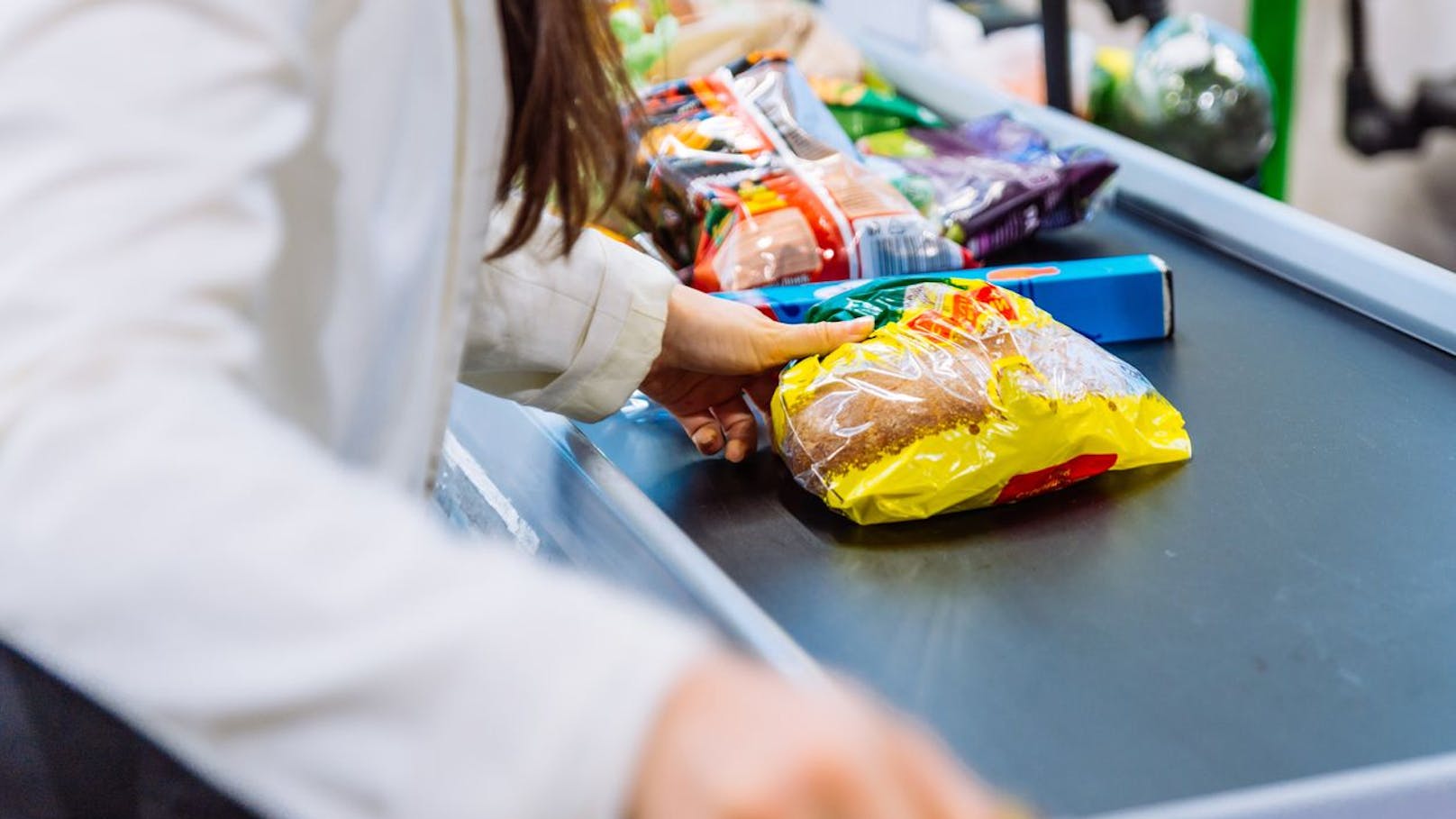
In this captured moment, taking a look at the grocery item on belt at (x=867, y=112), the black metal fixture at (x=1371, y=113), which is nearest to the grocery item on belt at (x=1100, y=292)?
the grocery item on belt at (x=867, y=112)

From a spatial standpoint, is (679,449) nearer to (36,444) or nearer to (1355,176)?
(36,444)

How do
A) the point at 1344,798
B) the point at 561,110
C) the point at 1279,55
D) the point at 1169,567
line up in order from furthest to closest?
the point at 1279,55 < the point at 1169,567 < the point at 561,110 < the point at 1344,798

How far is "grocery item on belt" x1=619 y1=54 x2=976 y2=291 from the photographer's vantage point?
4.25ft

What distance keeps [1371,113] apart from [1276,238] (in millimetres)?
1955

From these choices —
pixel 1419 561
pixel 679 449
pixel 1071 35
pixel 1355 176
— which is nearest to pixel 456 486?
pixel 679 449

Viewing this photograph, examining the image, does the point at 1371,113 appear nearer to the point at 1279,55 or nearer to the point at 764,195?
the point at 1279,55

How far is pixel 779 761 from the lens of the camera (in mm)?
370

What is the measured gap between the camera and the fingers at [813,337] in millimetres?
1059

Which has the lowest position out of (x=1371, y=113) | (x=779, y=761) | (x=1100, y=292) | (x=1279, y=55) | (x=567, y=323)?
(x=1371, y=113)

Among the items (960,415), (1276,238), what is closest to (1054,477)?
(960,415)

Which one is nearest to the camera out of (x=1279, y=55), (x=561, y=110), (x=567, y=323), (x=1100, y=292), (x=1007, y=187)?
(x=561, y=110)

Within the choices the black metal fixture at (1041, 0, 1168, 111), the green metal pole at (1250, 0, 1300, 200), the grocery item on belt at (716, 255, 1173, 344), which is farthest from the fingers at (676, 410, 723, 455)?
the green metal pole at (1250, 0, 1300, 200)

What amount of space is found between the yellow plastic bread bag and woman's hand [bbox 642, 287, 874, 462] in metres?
0.04

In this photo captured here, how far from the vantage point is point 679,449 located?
112 cm
